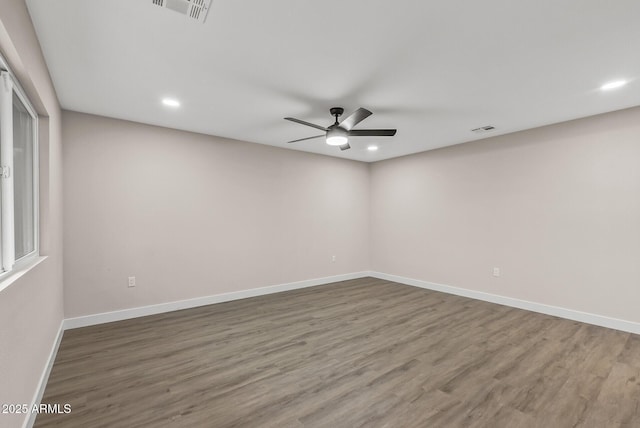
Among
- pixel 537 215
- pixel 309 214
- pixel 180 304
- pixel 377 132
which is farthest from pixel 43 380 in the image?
pixel 537 215

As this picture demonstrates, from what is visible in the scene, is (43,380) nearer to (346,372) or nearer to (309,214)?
(346,372)

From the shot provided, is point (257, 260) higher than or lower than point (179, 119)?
lower

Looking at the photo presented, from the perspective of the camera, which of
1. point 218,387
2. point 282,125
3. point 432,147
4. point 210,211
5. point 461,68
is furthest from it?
point 432,147

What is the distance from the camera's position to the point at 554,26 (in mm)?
1938

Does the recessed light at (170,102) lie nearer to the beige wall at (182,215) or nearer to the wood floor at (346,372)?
the beige wall at (182,215)

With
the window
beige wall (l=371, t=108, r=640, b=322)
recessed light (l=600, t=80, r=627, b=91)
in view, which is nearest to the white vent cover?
the window

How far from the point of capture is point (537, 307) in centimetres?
418

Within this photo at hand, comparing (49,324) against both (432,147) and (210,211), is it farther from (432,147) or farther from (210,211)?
(432,147)

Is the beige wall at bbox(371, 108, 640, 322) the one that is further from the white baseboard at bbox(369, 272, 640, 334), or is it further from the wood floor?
the wood floor

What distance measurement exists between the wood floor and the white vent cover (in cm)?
259

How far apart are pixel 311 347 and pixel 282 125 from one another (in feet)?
9.21

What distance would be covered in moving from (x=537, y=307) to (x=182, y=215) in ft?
17.3

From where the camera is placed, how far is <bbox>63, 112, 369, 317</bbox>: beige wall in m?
3.58

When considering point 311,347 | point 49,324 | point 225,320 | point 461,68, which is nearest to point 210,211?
point 225,320
